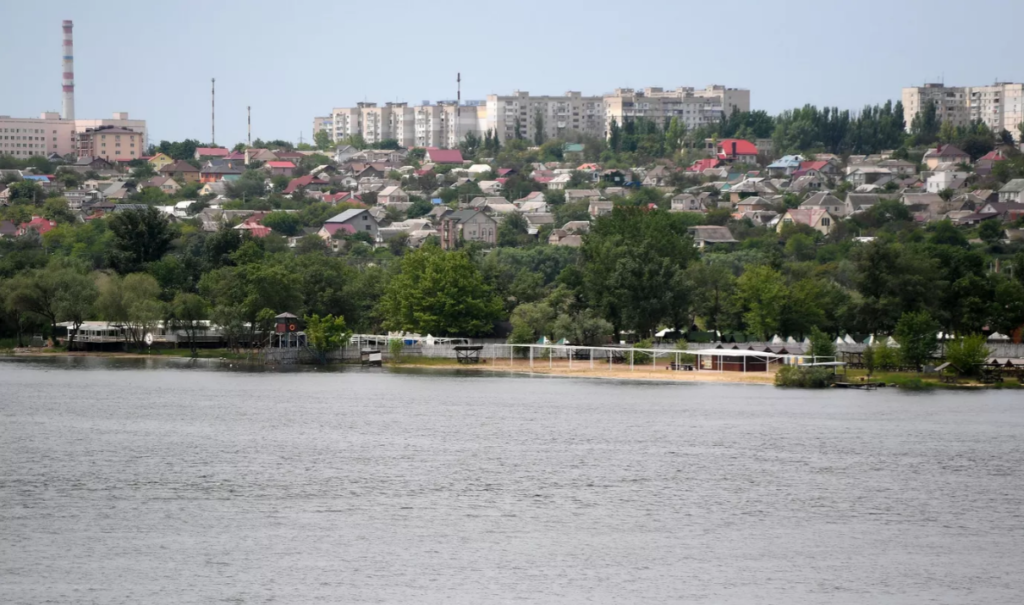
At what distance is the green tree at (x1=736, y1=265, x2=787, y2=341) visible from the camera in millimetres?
52344

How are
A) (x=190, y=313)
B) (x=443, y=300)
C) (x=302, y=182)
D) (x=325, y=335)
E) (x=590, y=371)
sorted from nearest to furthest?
(x=590, y=371)
(x=443, y=300)
(x=325, y=335)
(x=190, y=313)
(x=302, y=182)

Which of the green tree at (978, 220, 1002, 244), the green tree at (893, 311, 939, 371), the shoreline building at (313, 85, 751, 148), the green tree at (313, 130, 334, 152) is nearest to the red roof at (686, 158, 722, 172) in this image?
the shoreline building at (313, 85, 751, 148)

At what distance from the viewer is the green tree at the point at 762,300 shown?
52344 millimetres

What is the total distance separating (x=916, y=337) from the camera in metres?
46.2

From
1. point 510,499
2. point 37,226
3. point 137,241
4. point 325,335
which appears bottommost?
point 510,499

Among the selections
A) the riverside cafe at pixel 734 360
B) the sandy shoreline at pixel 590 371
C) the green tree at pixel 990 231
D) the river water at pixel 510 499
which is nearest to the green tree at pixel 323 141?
the green tree at pixel 990 231

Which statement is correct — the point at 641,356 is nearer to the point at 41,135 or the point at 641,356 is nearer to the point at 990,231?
the point at 990,231

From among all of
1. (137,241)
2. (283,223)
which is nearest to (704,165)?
(283,223)

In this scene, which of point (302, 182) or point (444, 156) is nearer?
point (302, 182)

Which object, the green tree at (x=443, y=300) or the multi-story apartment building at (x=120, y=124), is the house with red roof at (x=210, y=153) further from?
the green tree at (x=443, y=300)

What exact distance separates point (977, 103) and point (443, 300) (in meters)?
129

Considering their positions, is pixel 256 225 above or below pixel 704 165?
below

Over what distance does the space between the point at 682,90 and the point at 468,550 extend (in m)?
170

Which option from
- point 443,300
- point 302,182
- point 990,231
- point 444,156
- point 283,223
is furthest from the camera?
point 444,156
